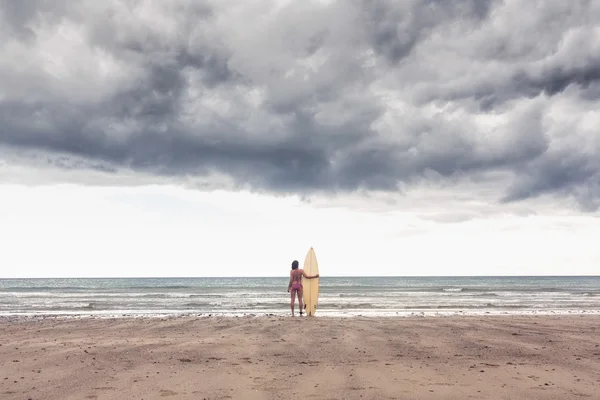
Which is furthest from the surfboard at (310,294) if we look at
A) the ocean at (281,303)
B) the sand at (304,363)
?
the sand at (304,363)

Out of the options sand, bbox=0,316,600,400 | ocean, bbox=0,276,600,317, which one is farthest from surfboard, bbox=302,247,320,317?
sand, bbox=0,316,600,400

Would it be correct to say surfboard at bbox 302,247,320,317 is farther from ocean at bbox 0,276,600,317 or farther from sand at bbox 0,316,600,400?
sand at bbox 0,316,600,400

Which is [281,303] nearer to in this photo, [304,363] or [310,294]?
[310,294]

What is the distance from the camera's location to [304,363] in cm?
674

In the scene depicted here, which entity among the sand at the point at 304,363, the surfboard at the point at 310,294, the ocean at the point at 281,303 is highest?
the surfboard at the point at 310,294

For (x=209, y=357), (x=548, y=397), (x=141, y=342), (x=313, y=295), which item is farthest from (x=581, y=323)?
(x=141, y=342)

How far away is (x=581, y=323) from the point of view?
40.9 ft

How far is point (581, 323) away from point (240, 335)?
9262 mm

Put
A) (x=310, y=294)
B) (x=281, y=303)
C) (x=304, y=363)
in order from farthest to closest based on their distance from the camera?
(x=281, y=303) → (x=310, y=294) → (x=304, y=363)

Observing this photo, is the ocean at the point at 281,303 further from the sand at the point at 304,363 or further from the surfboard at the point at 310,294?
the sand at the point at 304,363

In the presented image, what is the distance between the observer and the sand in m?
5.25

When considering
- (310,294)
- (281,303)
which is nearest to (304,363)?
(310,294)

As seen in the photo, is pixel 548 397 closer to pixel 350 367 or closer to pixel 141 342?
pixel 350 367

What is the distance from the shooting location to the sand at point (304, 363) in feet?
17.2
